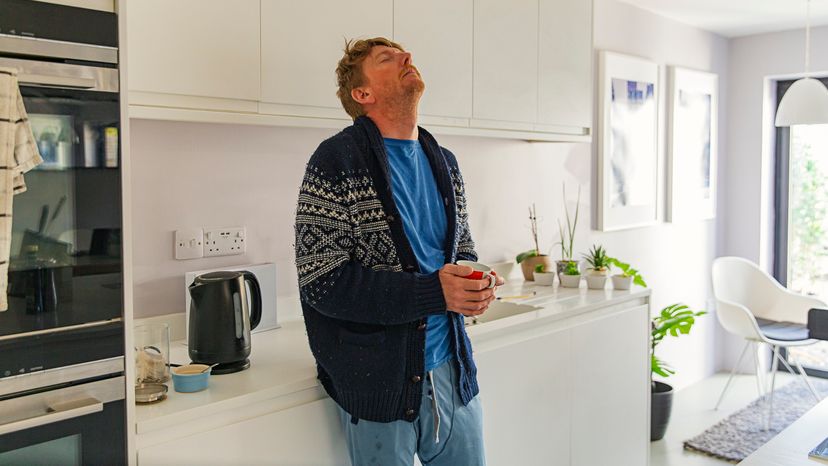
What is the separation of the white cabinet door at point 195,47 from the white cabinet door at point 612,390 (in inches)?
59.3

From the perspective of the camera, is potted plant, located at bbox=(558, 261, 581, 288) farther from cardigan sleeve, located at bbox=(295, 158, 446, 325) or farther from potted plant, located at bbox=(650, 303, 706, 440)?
cardigan sleeve, located at bbox=(295, 158, 446, 325)

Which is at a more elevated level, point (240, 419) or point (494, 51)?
point (494, 51)

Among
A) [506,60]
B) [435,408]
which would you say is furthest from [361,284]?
[506,60]

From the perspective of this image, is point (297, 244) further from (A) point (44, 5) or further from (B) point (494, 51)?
(B) point (494, 51)

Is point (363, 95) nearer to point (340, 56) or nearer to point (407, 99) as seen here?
point (407, 99)

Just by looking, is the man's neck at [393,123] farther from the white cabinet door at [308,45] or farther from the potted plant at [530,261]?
the potted plant at [530,261]

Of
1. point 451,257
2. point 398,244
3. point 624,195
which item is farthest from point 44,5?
point 624,195

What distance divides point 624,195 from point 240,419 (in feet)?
9.73

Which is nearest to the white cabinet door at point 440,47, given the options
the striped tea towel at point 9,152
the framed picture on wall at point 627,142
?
the striped tea towel at point 9,152

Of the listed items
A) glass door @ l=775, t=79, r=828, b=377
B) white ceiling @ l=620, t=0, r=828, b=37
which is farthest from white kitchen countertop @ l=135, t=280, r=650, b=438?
glass door @ l=775, t=79, r=828, b=377

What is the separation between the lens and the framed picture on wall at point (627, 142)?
3.95 meters

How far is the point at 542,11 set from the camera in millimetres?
2924

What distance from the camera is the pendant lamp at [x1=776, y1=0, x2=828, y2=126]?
3.87 m

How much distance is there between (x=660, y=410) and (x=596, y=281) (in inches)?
42.9
